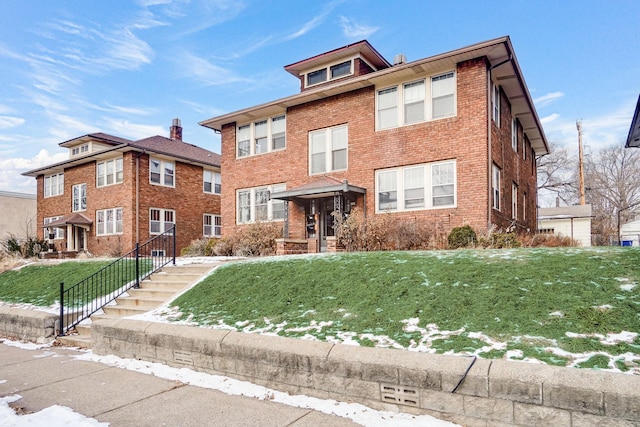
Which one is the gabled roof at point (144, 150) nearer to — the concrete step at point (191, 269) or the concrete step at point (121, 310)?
the concrete step at point (191, 269)

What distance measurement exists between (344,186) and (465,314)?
9312 millimetres

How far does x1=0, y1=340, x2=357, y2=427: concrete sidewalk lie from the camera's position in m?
4.26

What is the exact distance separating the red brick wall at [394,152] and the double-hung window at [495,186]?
358 mm

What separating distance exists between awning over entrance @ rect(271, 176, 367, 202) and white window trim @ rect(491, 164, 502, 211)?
4.23 m

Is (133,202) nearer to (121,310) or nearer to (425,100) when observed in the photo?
(121,310)

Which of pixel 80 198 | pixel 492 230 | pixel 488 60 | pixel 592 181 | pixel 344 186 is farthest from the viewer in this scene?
pixel 592 181

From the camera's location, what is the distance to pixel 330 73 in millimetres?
18328

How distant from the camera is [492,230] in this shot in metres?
12.4

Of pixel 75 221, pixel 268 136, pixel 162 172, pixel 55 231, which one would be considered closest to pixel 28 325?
pixel 268 136

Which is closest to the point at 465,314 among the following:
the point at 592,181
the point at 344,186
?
the point at 344,186

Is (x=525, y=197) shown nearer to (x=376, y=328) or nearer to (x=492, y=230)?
(x=492, y=230)

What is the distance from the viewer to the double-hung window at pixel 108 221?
24250 mm

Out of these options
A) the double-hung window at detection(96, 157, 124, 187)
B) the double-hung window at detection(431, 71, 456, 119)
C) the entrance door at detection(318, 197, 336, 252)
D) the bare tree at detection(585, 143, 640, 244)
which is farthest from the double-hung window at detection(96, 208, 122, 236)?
the bare tree at detection(585, 143, 640, 244)

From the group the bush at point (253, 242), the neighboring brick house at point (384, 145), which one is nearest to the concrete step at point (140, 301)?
the neighboring brick house at point (384, 145)
